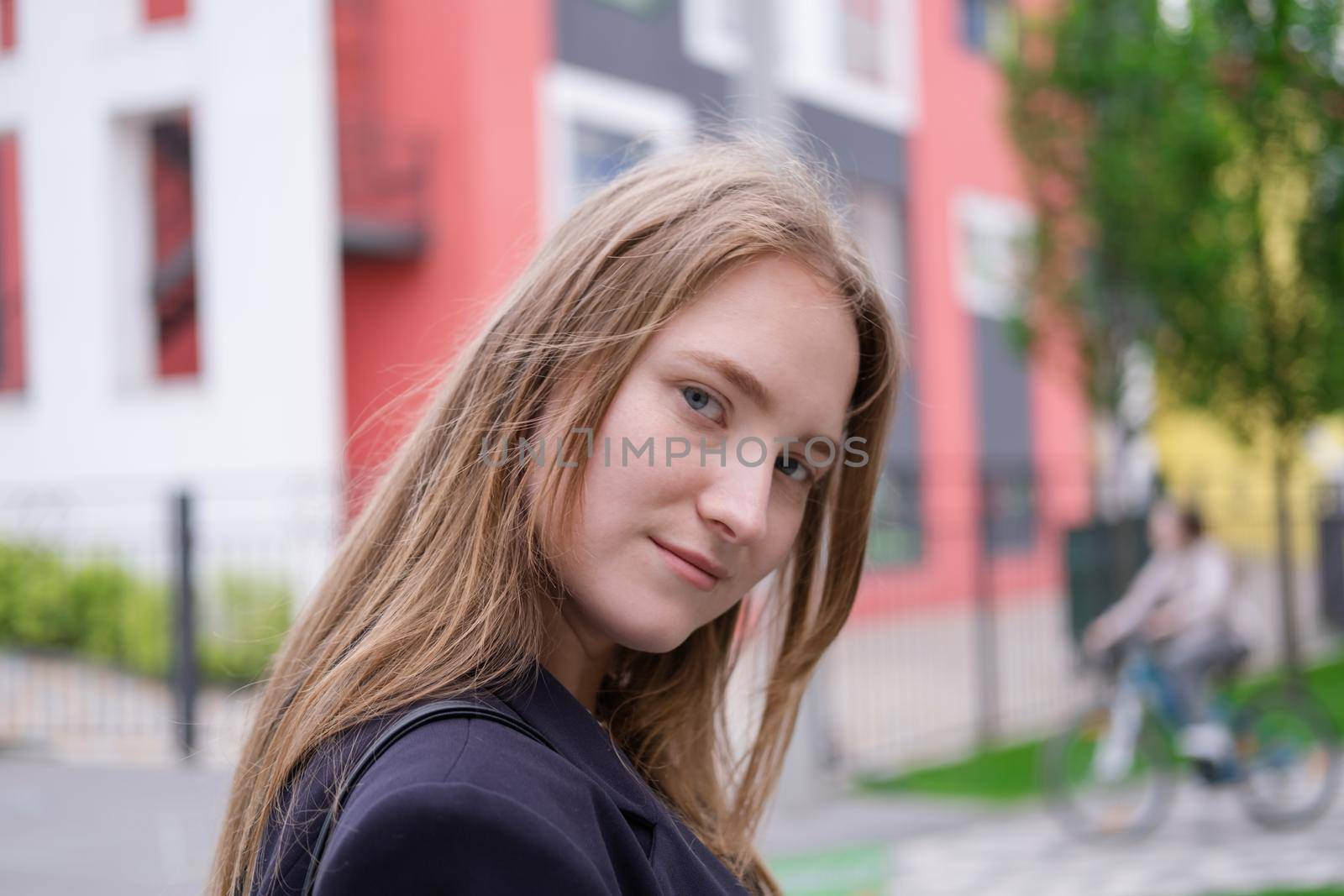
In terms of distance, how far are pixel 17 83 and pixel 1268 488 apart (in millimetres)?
14838

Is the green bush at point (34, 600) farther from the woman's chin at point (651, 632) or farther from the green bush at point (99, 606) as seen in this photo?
the woman's chin at point (651, 632)

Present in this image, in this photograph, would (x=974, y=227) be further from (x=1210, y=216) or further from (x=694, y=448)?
(x=694, y=448)

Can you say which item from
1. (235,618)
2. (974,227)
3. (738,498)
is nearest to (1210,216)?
(235,618)

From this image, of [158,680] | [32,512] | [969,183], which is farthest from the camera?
[969,183]

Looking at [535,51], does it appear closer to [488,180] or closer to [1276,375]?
[488,180]

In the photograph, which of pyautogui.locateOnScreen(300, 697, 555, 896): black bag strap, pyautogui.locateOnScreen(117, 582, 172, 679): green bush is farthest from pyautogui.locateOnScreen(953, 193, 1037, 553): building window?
pyautogui.locateOnScreen(300, 697, 555, 896): black bag strap

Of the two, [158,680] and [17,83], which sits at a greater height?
[17,83]

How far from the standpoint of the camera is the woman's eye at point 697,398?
121cm

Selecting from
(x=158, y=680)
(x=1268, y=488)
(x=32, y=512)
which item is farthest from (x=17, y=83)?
(x=1268, y=488)

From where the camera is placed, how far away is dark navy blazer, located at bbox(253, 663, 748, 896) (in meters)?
0.91

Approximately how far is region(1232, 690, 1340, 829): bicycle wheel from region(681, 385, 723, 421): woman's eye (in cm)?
646

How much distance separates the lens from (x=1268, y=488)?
16.5 meters

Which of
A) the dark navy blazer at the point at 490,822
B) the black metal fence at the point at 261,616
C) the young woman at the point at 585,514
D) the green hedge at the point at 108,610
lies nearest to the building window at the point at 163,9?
A: the black metal fence at the point at 261,616

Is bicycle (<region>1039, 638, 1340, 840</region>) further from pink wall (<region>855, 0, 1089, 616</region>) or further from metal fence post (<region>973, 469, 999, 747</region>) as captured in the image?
pink wall (<region>855, 0, 1089, 616</region>)
